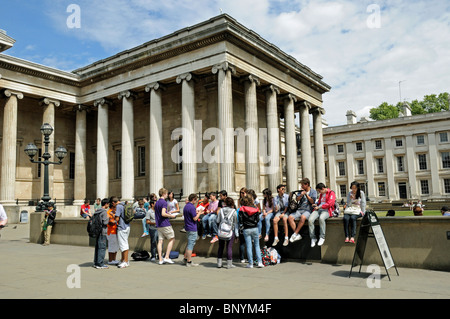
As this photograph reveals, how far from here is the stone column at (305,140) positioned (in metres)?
31.5

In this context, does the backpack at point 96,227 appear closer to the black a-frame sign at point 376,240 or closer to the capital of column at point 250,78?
the black a-frame sign at point 376,240

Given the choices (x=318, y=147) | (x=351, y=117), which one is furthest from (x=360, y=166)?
(x=318, y=147)

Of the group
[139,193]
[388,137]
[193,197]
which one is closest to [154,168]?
[139,193]

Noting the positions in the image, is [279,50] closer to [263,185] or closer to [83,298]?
[263,185]

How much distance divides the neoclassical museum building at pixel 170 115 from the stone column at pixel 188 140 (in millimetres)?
66

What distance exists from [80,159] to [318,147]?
20.7 metres

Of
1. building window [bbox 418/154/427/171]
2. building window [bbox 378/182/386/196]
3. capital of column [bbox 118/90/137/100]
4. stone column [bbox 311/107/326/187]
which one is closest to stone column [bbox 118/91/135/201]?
capital of column [bbox 118/90/137/100]

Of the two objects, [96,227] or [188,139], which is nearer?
[96,227]

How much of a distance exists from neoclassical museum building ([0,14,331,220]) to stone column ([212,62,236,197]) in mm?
61

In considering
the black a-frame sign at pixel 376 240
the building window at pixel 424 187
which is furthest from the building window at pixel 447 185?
the black a-frame sign at pixel 376 240

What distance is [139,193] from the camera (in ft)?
102

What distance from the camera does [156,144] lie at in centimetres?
2614

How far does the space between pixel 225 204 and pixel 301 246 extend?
2319 mm

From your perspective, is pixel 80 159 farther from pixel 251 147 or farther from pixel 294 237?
pixel 294 237
